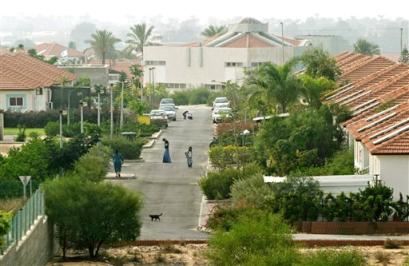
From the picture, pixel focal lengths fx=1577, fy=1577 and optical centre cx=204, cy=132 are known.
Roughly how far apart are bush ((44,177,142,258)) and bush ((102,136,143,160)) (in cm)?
2491

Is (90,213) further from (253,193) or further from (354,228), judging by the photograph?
(354,228)

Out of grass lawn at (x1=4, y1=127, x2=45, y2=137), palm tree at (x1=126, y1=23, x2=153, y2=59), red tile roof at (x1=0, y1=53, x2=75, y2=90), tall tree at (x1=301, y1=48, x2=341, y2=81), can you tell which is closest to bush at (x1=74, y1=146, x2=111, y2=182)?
tall tree at (x1=301, y1=48, x2=341, y2=81)

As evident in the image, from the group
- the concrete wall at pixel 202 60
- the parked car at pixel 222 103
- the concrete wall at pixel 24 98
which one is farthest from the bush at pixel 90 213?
the concrete wall at pixel 202 60

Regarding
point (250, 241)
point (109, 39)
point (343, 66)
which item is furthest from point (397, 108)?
point (109, 39)

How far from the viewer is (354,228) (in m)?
44.2

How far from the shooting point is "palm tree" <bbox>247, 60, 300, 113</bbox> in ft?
214

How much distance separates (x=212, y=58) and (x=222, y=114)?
5510 centimetres

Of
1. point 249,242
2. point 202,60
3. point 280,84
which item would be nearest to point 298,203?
point 249,242

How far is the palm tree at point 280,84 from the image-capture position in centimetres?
6512

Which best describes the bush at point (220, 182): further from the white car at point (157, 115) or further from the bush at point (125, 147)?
the white car at point (157, 115)

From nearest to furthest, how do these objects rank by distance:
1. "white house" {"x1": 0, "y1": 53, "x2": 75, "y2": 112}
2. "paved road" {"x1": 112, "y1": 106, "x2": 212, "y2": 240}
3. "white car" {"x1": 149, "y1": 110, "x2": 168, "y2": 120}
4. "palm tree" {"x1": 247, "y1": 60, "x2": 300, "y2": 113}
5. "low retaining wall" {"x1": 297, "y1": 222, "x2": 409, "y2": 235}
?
"low retaining wall" {"x1": 297, "y1": 222, "x2": 409, "y2": 235}, "paved road" {"x1": 112, "y1": 106, "x2": 212, "y2": 240}, "palm tree" {"x1": 247, "y1": 60, "x2": 300, "y2": 113}, "white car" {"x1": 149, "y1": 110, "x2": 168, "y2": 120}, "white house" {"x1": 0, "y1": 53, "x2": 75, "y2": 112}

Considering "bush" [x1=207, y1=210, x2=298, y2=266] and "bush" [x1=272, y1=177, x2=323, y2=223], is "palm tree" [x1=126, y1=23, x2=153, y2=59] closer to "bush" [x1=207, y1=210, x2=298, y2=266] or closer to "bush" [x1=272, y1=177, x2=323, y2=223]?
"bush" [x1=272, y1=177, x2=323, y2=223]

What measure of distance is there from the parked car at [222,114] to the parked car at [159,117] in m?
2.82

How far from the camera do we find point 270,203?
4462 cm
